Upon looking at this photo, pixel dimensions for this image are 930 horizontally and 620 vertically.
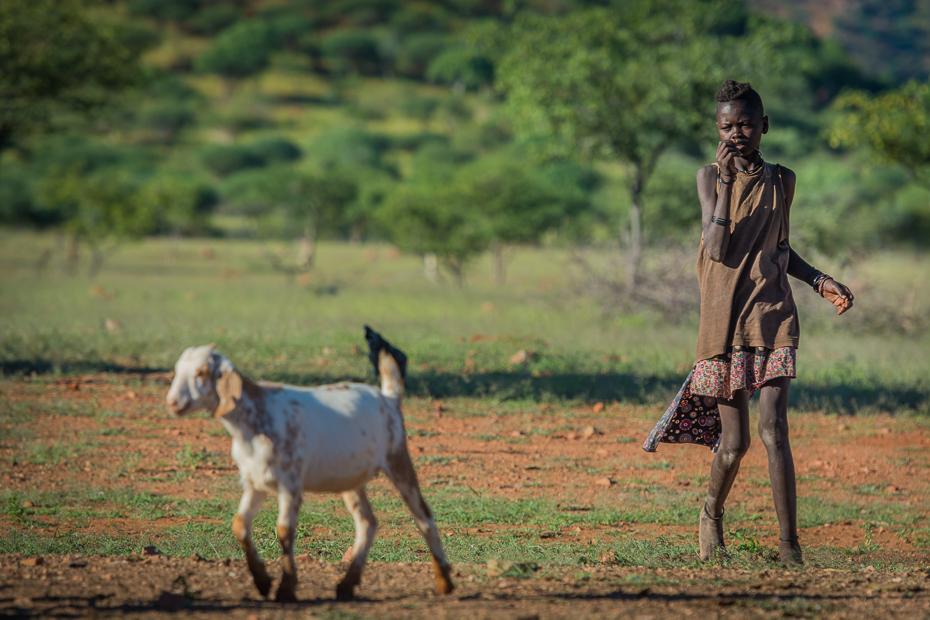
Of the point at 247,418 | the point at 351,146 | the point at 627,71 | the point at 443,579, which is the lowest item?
the point at 443,579

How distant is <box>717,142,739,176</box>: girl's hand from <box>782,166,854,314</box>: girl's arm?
24 cm

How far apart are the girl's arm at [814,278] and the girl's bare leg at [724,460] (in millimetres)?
590

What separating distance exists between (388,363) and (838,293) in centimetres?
208

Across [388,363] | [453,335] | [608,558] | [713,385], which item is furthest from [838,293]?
[453,335]

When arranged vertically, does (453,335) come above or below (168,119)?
below

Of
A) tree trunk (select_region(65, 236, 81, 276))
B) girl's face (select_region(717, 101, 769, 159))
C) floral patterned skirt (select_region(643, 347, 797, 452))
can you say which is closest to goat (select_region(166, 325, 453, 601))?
floral patterned skirt (select_region(643, 347, 797, 452))

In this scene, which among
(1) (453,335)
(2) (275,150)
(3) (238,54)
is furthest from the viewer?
(3) (238,54)

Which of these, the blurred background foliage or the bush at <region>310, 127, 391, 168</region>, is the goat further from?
the bush at <region>310, 127, 391, 168</region>

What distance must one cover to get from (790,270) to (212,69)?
109 metres

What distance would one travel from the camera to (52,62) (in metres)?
12.4

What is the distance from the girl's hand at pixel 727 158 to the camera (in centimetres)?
388

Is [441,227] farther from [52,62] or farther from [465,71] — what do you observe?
[465,71]

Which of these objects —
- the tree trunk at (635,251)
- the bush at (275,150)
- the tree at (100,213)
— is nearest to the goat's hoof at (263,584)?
the tree trunk at (635,251)

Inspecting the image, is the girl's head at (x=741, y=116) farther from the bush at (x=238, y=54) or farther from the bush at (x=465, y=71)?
the bush at (x=238, y=54)
